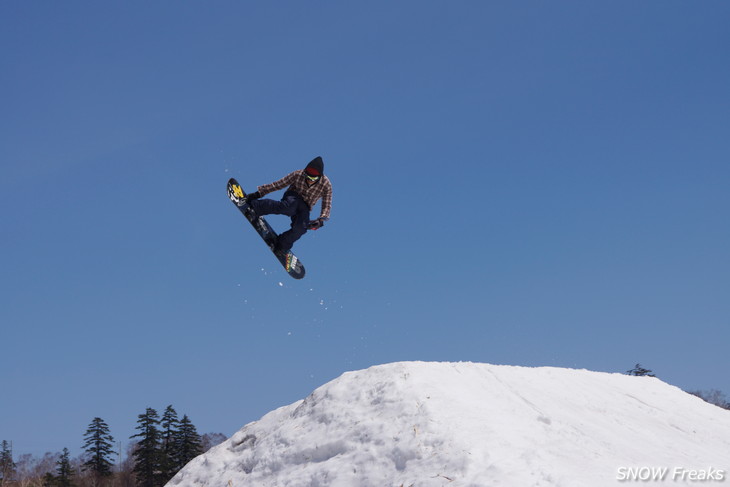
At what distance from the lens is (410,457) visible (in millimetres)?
8031

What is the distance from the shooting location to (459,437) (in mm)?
8047

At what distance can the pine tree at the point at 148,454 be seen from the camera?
49031 millimetres

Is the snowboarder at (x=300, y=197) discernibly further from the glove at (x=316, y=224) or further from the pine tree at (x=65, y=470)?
the pine tree at (x=65, y=470)

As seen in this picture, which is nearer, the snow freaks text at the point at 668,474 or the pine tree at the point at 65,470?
the snow freaks text at the point at 668,474

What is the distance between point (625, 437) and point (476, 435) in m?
3.22

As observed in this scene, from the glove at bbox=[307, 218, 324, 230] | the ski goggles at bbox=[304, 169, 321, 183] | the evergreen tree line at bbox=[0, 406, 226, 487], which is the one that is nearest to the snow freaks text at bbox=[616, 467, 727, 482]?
the glove at bbox=[307, 218, 324, 230]

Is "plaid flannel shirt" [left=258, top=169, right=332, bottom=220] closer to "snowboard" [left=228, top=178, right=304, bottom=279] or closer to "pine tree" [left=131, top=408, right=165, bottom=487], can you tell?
"snowboard" [left=228, top=178, right=304, bottom=279]

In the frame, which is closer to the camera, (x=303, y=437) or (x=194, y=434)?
(x=303, y=437)

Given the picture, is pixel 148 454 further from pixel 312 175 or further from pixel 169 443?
pixel 312 175

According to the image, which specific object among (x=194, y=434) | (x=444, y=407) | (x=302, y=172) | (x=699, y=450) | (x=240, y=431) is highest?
(x=194, y=434)

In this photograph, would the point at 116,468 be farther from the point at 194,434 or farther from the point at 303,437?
the point at 303,437

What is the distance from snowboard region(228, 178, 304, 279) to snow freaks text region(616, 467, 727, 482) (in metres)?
10.5

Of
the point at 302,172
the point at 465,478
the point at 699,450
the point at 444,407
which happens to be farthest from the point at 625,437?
the point at 302,172

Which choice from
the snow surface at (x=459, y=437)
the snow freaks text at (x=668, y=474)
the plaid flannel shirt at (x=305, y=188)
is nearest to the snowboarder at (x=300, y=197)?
the plaid flannel shirt at (x=305, y=188)
